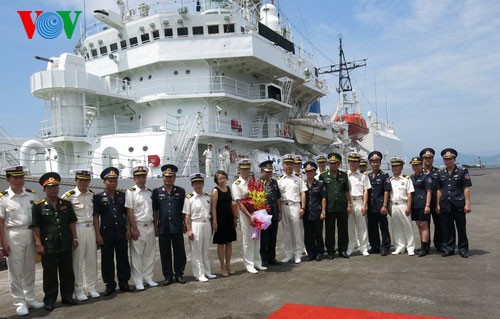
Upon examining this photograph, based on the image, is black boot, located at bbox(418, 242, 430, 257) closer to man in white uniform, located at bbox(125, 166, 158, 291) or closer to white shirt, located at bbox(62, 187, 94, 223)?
man in white uniform, located at bbox(125, 166, 158, 291)

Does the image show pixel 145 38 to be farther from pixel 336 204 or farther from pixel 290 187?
pixel 336 204

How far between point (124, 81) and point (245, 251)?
12.4 meters

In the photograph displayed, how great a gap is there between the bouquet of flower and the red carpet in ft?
5.74

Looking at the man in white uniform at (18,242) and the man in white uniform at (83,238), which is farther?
the man in white uniform at (83,238)

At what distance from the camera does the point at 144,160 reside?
472 inches

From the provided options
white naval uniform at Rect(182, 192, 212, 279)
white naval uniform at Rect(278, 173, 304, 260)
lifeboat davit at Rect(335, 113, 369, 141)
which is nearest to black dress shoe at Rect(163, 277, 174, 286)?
white naval uniform at Rect(182, 192, 212, 279)

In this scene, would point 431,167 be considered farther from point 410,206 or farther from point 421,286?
point 421,286

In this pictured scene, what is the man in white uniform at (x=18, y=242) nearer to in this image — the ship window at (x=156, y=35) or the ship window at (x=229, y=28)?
the ship window at (x=156, y=35)

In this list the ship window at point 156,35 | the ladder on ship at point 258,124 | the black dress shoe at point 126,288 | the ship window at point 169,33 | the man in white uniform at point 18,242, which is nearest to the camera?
the man in white uniform at point 18,242

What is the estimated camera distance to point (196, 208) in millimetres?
5488

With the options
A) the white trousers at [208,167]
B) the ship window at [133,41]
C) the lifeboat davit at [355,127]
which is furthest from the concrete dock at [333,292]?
the lifeboat davit at [355,127]

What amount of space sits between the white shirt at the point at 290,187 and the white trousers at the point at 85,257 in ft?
9.43

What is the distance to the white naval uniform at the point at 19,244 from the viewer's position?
15.0 ft

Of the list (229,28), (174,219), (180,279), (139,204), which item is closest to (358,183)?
(174,219)
